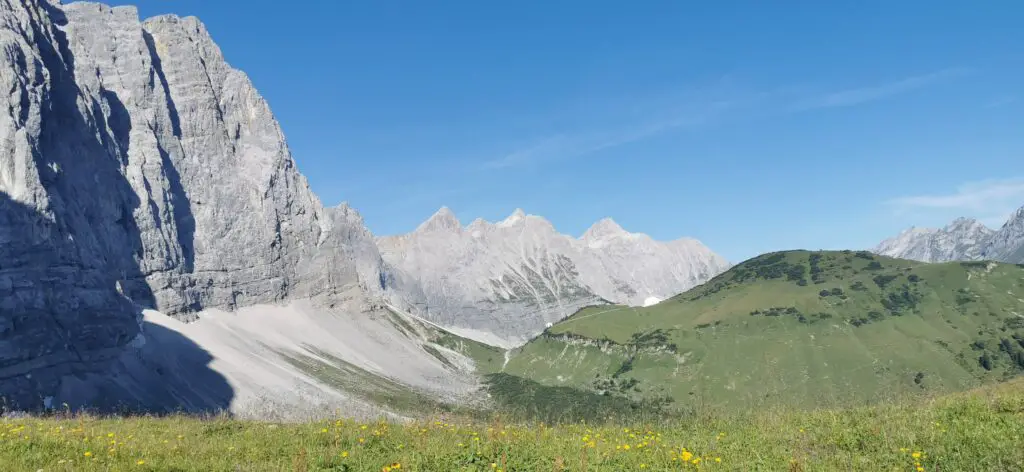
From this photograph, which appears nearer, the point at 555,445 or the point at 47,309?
the point at 555,445

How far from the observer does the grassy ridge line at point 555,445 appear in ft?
45.1

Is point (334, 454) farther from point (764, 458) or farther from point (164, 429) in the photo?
point (764, 458)

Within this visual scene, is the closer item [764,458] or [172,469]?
[172,469]

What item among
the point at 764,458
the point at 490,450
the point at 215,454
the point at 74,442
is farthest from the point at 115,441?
the point at 764,458

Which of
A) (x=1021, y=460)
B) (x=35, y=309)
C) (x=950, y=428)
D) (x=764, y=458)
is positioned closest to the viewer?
(x=1021, y=460)

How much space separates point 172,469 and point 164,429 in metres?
7.03

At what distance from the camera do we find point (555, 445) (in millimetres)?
16375

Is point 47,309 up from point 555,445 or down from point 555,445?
up

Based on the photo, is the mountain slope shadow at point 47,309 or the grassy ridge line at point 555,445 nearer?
the grassy ridge line at point 555,445

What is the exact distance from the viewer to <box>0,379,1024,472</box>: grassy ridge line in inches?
541

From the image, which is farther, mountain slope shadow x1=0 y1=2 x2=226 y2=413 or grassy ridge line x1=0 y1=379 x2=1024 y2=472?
mountain slope shadow x1=0 y1=2 x2=226 y2=413

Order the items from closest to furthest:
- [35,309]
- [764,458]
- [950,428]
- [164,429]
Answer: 1. [764,458]
2. [950,428]
3. [164,429]
4. [35,309]

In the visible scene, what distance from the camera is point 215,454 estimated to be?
15359 millimetres

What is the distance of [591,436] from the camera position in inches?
703
